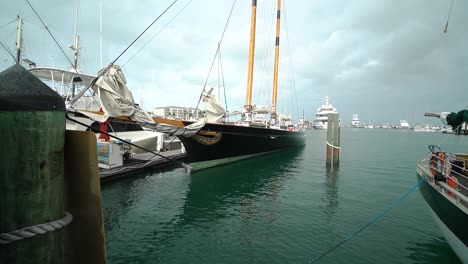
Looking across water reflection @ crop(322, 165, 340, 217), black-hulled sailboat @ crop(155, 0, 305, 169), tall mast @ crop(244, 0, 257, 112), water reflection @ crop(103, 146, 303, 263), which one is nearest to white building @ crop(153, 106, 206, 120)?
tall mast @ crop(244, 0, 257, 112)

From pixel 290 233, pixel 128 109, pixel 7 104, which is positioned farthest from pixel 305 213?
pixel 7 104

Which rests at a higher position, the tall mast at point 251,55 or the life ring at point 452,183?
the tall mast at point 251,55

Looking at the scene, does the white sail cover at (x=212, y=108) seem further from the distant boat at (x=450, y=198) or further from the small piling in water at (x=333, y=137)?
the distant boat at (x=450, y=198)

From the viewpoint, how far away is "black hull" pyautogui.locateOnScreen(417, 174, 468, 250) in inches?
167

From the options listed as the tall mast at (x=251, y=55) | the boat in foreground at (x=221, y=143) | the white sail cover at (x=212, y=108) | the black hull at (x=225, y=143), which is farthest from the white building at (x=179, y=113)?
the white sail cover at (x=212, y=108)

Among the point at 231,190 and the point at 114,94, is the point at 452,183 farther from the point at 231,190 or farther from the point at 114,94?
the point at 114,94

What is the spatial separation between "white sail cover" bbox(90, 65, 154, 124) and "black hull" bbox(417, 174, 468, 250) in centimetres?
883

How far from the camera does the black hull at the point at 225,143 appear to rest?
15379 mm

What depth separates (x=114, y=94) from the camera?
7.92 m

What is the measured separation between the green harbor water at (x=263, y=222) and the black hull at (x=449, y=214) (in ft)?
3.99

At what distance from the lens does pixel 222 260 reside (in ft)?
18.0

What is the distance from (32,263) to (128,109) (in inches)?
274

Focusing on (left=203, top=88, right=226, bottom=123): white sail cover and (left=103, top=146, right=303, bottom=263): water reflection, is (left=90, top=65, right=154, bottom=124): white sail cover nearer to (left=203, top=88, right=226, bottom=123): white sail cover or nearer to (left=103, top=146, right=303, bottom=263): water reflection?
(left=103, top=146, right=303, bottom=263): water reflection

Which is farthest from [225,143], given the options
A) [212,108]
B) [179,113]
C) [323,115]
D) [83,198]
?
[323,115]
